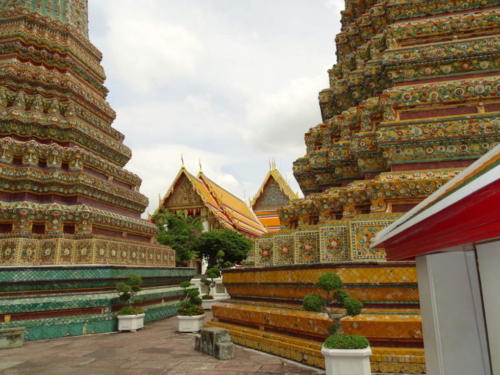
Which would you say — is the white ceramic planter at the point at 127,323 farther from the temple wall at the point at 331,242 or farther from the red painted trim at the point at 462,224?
the red painted trim at the point at 462,224

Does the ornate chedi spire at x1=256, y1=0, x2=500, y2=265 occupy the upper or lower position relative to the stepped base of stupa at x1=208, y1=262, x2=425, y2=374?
upper

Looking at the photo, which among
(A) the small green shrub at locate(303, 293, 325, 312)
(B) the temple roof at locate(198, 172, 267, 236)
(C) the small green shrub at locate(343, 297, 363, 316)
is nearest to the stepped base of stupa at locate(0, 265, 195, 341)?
(A) the small green shrub at locate(303, 293, 325, 312)

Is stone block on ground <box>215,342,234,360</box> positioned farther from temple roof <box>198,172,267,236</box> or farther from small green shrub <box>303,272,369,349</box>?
temple roof <box>198,172,267,236</box>

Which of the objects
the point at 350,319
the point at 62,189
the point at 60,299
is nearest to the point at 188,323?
the point at 60,299

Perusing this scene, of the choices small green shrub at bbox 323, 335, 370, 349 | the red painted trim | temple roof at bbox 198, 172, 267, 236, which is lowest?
small green shrub at bbox 323, 335, 370, 349

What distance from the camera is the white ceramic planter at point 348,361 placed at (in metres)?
4.07

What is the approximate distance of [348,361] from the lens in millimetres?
4109

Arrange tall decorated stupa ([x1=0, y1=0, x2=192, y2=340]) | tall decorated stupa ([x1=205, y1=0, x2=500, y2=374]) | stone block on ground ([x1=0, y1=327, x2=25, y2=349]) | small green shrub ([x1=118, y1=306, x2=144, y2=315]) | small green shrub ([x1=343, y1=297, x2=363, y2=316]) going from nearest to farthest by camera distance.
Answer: small green shrub ([x1=343, y1=297, x2=363, y2=316]) < tall decorated stupa ([x1=205, y1=0, x2=500, y2=374]) < stone block on ground ([x1=0, y1=327, x2=25, y2=349]) < tall decorated stupa ([x1=0, y1=0, x2=192, y2=340]) < small green shrub ([x1=118, y1=306, x2=144, y2=315])

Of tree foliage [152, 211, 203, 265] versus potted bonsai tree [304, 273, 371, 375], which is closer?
potted bonsai tree [304, 273, 371, 375]

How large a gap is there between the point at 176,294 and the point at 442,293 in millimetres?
12540

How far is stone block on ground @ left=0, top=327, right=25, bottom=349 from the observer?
24.5ft

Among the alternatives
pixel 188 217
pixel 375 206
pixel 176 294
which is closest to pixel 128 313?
pixel 176 294

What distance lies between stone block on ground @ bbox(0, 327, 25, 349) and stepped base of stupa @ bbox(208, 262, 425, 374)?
4281mm

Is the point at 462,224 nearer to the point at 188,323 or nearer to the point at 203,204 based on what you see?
the point at 188,323
